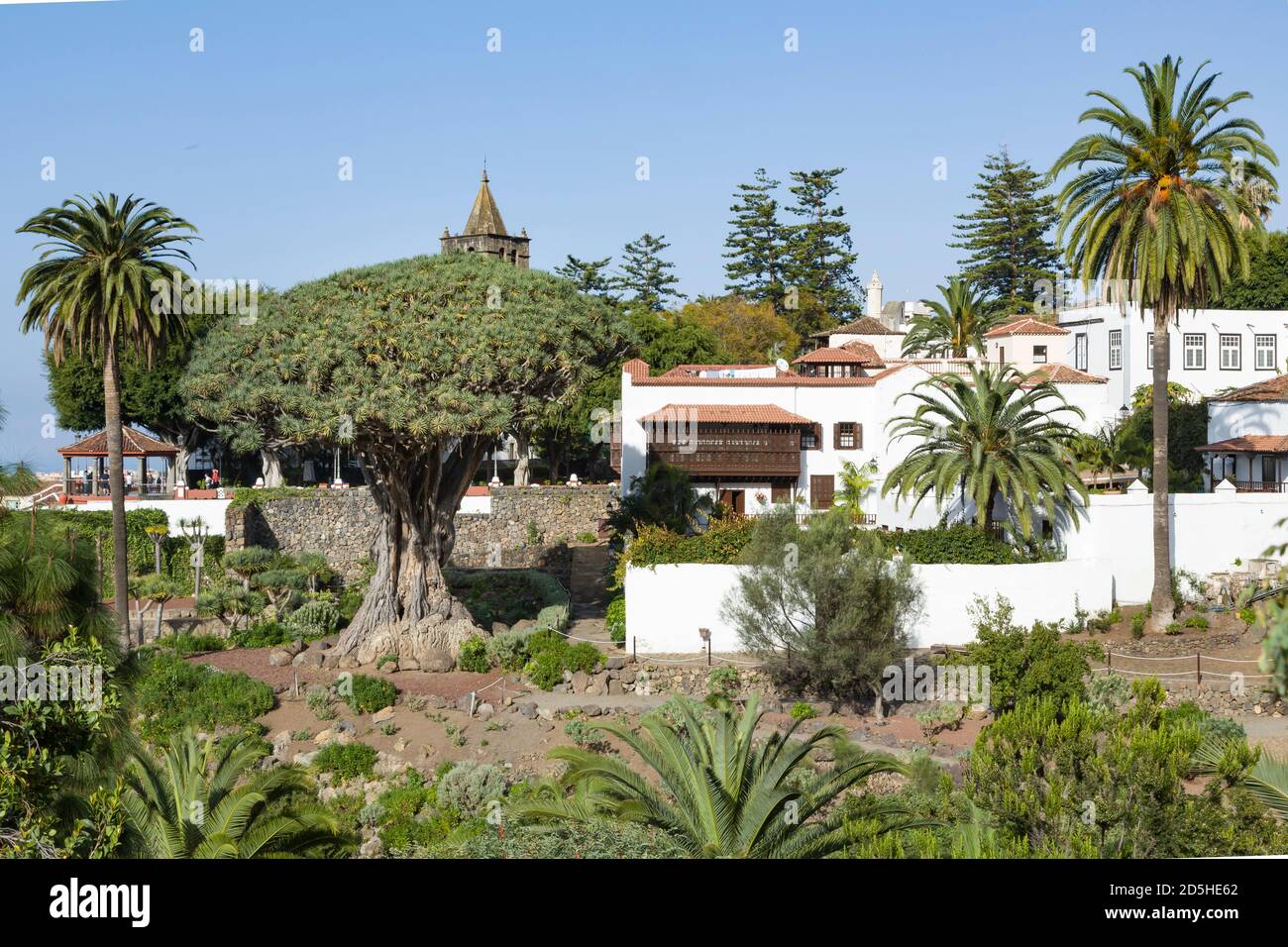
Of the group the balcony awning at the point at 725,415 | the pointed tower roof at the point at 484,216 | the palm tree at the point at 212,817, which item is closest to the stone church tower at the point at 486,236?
the pointed tower roof at the point at 484,216

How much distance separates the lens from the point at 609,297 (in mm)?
78375

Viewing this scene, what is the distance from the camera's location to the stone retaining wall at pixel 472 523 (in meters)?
49.9

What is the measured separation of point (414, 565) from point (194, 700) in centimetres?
712

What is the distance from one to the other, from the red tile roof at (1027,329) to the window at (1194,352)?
5.54 metres

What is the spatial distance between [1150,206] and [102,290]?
1067 inches

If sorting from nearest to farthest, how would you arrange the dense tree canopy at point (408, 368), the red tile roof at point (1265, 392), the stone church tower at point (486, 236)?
the dense tree canopy at point (408, 368), the red tile roof at point (1265, 392), the stone church tower at point (486, 236)

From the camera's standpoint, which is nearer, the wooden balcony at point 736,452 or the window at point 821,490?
the wooden balcony at point 736,452

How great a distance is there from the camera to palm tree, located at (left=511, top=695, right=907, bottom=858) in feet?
50.3

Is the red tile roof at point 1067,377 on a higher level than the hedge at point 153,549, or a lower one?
higher

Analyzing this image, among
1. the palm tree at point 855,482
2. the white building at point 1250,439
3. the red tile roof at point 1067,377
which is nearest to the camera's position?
the white building at point 1250,439

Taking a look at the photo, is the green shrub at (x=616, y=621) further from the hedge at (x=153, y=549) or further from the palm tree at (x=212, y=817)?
the hedge at (x=153, y=549)
